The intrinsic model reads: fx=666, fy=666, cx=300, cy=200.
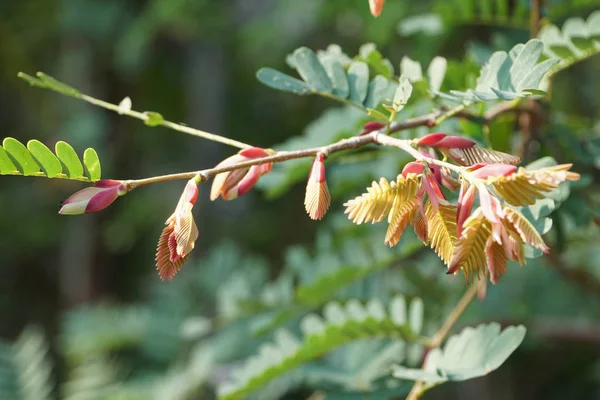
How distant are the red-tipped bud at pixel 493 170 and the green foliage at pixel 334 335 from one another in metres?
0.35

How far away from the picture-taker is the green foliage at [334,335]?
734mm

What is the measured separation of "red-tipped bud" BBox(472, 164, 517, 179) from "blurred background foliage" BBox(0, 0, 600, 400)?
0.29 metres

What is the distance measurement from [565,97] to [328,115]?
1.91 m

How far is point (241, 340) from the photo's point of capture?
1471 mm

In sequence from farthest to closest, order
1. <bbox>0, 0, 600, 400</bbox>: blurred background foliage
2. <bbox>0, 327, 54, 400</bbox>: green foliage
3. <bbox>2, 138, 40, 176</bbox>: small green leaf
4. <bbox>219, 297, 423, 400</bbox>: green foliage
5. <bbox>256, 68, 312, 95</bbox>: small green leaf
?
<bbox>0, 327, 54, 400</bbox>: green foliage
<bbox>0, 0, 600, 400</bbox>: blurred background foliage
<bbox>219, 297, 423, 400</bbox>: green foliage
<bbox>256, 68, 312, 95</bbox>: small green leaf
<bbox>2, 138, 40, 176</bbox>: small green leaf

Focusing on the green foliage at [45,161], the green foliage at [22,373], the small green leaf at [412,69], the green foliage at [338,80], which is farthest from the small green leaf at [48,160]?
the green foliage at [22,373]

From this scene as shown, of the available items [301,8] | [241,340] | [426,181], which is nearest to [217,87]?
[301,8]

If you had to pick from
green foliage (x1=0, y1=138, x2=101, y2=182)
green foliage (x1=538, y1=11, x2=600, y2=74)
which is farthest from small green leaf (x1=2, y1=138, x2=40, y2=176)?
green foliage (x1=538, y1=11, x2=600, y2=74)

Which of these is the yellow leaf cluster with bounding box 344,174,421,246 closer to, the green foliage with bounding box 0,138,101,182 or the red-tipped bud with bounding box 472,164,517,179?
the red-tipped bud with bounding box 472,164,517,179

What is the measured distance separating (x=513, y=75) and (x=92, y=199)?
34 cm

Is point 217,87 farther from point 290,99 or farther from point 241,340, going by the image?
point 241,340

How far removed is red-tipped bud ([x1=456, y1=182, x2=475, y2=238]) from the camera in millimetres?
412

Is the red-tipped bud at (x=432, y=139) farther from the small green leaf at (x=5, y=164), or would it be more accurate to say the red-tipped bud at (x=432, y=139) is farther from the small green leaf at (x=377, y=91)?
the small green leaf at (x=5, y=164)

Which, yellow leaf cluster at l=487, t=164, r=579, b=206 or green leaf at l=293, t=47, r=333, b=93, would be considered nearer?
yellow leaf cluster at l=487, t=164, r=579, b=206
